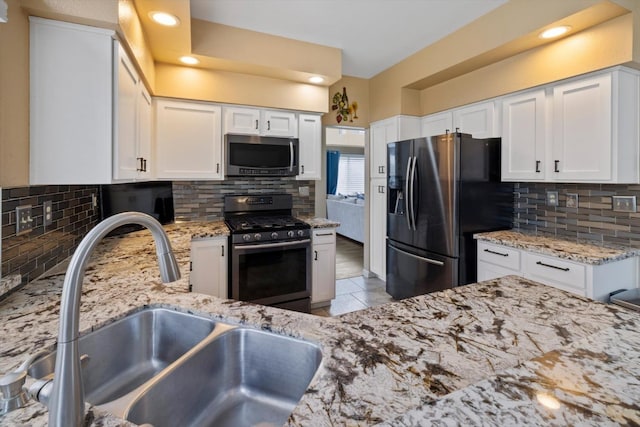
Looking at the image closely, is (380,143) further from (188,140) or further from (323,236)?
(188,140)

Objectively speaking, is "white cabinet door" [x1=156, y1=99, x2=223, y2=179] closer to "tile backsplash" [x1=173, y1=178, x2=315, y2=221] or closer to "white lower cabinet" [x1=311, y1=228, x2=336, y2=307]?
"tile backsplash" [x1=173, y1=178, x2=315, y2=221]

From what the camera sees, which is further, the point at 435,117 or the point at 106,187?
the point at 435,117

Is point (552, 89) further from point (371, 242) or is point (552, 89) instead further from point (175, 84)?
point (175, 84)

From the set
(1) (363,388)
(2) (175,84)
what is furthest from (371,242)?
(1) (363,388)

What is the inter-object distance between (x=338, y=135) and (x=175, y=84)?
627cm

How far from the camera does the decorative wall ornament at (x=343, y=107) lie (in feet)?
12.6

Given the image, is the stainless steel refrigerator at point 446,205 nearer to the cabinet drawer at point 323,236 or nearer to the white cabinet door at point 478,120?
the white cabinet door at point 478,120

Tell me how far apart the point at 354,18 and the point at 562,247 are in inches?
93.6

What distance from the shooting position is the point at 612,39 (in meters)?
2.02

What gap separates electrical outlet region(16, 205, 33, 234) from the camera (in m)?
1.28

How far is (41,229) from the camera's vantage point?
57.5 inches

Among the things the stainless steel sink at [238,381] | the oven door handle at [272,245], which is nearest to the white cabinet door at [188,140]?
the oven door handle at [272,245]

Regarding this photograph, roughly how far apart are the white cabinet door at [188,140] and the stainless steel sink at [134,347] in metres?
2.12

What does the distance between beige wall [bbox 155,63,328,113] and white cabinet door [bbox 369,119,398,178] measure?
83 cm
